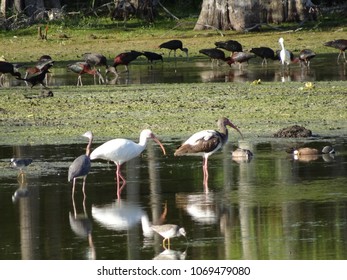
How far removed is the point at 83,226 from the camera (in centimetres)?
1241

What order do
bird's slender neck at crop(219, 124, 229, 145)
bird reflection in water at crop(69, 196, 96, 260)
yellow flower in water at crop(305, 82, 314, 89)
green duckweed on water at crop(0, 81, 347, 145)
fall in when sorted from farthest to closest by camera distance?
1. yellow flower in water at crop(305, 82, 314, 89)
2. green duckweed on water at crop(0, 81, 347, 145)
3. bird's slender neck at crop(219, 124, 229, 145)
4. bird reflection in water at crop(69, 196, 96, 260)

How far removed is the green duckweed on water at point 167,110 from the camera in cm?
1934

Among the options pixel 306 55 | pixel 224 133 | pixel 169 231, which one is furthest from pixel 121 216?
pixel 306 55

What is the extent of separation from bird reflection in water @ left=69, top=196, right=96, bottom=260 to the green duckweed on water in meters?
5.52

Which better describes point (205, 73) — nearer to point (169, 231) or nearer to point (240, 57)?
point (240, 57)

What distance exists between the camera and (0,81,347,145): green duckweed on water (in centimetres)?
1934

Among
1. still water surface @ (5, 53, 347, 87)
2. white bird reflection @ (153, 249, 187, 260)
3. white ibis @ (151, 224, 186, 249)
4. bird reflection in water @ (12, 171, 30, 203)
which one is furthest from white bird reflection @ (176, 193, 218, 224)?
still water surface @ (5, 53, 347, 87)

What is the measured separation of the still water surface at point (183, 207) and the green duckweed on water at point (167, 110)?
1.76m

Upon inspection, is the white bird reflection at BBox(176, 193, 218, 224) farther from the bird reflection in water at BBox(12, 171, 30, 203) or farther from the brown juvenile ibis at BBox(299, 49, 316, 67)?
the brown juvenile ibis at BBox(299, 49, 316, 67)

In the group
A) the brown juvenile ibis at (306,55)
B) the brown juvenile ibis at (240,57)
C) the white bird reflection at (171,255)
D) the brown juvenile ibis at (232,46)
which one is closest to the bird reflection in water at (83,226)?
the white bird reflection at (171,255)

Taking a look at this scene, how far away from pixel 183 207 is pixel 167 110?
8.65m

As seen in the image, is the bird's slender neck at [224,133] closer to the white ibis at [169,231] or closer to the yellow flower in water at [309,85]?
the white ibis at [169,231]
